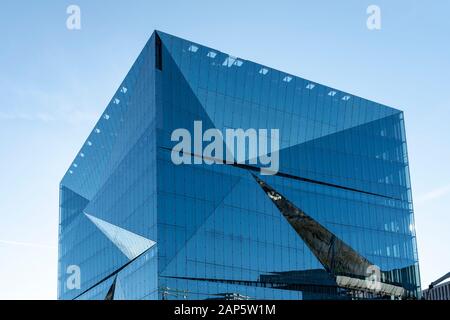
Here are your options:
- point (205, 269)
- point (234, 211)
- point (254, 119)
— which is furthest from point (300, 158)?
point (205, 269)

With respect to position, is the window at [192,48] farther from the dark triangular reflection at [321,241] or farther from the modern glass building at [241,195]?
the dark triangular reflection at [321,241]

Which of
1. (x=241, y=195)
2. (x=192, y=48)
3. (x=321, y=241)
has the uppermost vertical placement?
(x=192, y=48)

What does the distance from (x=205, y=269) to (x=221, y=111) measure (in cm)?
1793

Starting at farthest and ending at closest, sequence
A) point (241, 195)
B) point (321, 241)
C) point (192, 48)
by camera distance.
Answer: point (321, 241), point (241, 195), point (192, 48)

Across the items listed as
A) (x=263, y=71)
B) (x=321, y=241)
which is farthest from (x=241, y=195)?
(x=263, y=71)

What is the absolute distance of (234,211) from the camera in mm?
82250

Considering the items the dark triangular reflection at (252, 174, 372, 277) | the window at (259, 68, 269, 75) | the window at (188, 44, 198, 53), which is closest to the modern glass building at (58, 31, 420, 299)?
the dark triangular reflection at (252, 174, 372, 277)

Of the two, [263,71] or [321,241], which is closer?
[321,241]

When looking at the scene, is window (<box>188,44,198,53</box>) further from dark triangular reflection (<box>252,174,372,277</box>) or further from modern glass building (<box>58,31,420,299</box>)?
dark triangular reflection (<box>252,174,372,277</box>)

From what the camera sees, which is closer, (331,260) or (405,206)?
(331,260)

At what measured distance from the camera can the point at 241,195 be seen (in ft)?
274

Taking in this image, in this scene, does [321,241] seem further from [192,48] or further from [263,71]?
[192,48]

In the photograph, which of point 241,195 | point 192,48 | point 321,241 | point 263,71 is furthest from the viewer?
point 263,71
